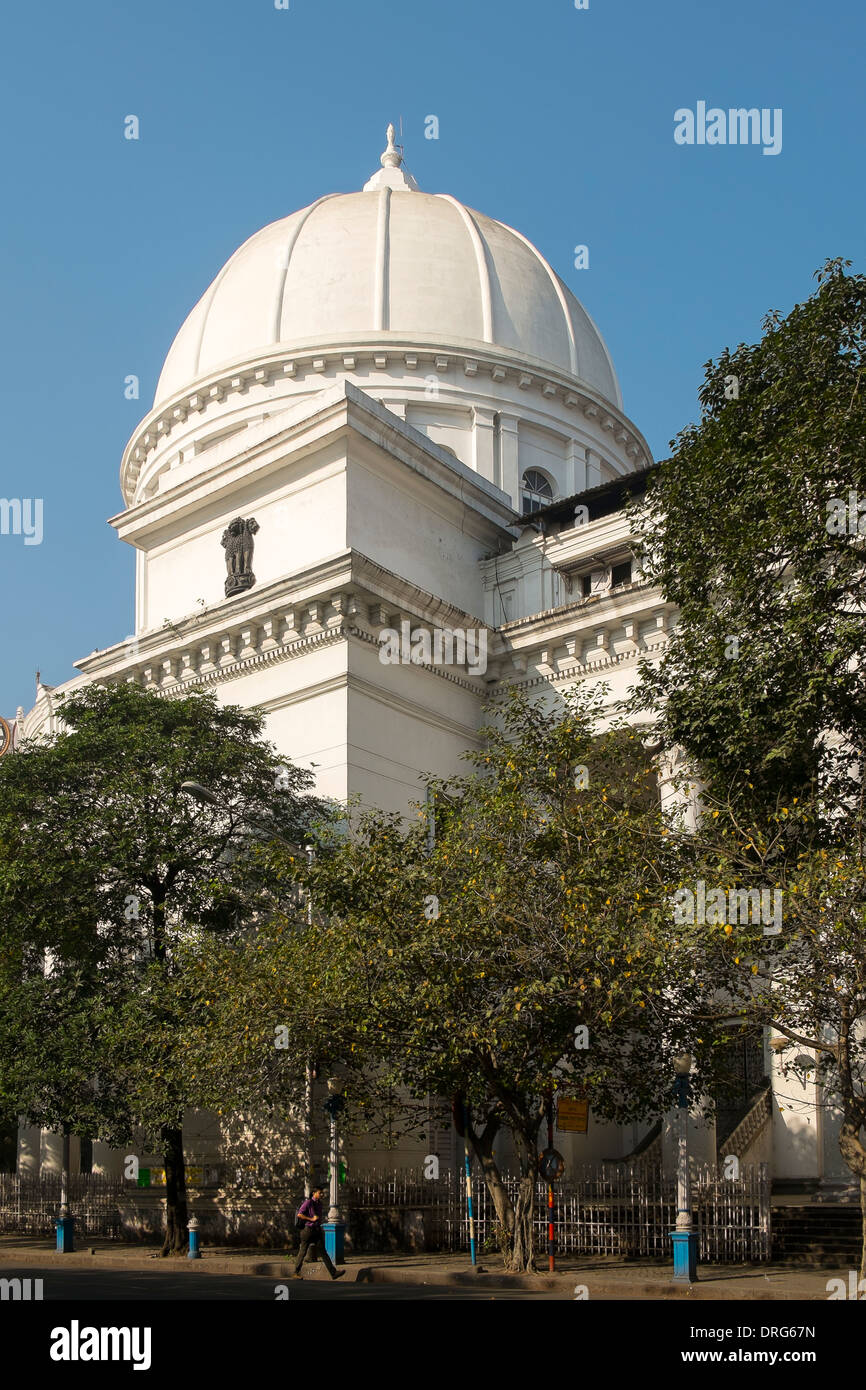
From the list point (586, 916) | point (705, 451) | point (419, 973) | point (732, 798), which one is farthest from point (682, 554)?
point (419, 973)

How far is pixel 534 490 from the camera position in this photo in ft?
128

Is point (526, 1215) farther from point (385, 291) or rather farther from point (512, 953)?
point (385, 291)


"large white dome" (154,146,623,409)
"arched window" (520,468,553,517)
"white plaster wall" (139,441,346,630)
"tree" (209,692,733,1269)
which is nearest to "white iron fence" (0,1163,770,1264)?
"tree" (209,692,733,1269)

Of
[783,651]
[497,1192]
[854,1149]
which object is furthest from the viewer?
[497,1192]

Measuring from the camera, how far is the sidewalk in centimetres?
1645

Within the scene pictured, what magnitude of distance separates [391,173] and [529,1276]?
38.6 meters

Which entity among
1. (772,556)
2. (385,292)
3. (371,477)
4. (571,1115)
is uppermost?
(385,292)

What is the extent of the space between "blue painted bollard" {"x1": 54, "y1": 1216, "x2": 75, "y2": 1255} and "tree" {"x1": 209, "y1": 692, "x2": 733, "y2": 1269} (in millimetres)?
7548

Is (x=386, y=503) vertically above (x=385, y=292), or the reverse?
(x=385, y=292)

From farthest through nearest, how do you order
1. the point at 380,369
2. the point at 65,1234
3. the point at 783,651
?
the point at 380,369 < the point at 65,1234 < the point at 783,651

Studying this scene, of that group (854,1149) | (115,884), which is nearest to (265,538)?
(115,884)

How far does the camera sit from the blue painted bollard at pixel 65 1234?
24.3 meters

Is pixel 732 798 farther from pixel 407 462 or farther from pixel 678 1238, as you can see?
pixel 407 462

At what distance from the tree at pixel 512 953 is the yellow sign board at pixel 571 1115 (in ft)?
2.08
